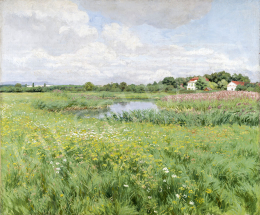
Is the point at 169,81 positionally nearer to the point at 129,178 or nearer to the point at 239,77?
the point at 239,77

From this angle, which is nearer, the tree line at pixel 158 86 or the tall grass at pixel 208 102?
the tree line at pixel 158 86

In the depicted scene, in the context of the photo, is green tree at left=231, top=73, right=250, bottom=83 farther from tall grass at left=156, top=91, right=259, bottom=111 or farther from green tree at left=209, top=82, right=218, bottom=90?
tall grass at left=156, top=91, right=259, bottom=111

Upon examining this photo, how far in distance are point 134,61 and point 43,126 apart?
3493 millimetres

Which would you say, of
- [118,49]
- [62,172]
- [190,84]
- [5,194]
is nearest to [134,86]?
[118,49]

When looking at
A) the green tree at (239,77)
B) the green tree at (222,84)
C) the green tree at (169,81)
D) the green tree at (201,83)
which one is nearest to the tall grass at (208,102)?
the green tree at (201,83)

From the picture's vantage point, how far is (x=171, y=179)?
9.14 feet

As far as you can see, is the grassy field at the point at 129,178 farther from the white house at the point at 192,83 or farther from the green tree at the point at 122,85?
the white house at the point at 192,83

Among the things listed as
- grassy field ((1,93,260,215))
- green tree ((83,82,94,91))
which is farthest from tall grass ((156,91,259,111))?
grassy field ((1,93,260,215))

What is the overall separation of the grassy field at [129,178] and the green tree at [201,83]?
2.09 m

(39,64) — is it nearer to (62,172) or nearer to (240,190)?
(62,172)

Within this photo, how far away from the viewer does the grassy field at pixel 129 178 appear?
2.48 metres

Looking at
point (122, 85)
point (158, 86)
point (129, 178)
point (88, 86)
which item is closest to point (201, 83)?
point (158, 86)

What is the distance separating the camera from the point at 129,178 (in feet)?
9.29

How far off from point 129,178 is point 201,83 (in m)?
4.19
